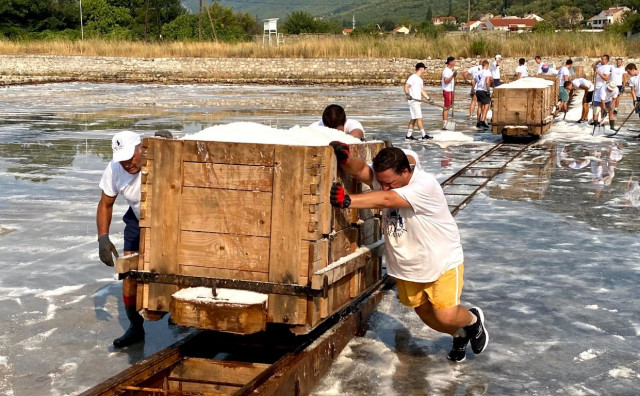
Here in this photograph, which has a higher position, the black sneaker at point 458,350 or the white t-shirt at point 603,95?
the white t-shirt at point 603,95

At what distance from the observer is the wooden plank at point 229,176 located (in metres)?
4.98

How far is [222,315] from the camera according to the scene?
4.83m

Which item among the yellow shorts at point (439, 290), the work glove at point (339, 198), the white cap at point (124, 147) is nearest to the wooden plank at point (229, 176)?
the work glove at point (339, 198)

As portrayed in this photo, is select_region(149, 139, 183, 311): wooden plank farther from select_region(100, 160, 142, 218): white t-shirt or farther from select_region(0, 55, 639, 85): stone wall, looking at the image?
select_region(0, 55, 639, 85): stone wall

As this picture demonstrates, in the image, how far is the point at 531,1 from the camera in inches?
7534

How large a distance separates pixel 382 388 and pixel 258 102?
25480 mm

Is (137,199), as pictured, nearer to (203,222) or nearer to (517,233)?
(203,222)

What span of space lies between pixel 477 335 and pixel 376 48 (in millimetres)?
44326

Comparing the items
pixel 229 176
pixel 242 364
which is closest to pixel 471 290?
pixel 242 364

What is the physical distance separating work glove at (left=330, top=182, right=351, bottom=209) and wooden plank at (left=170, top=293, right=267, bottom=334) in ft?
2.41

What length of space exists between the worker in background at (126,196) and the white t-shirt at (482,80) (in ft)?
54.7

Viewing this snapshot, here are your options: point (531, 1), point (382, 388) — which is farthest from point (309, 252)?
point (531, 1)

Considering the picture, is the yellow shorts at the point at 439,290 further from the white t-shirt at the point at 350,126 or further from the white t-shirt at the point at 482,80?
the white t-shirt at the point at 482,80

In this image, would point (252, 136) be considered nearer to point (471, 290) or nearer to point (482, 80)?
point (471, 290)
